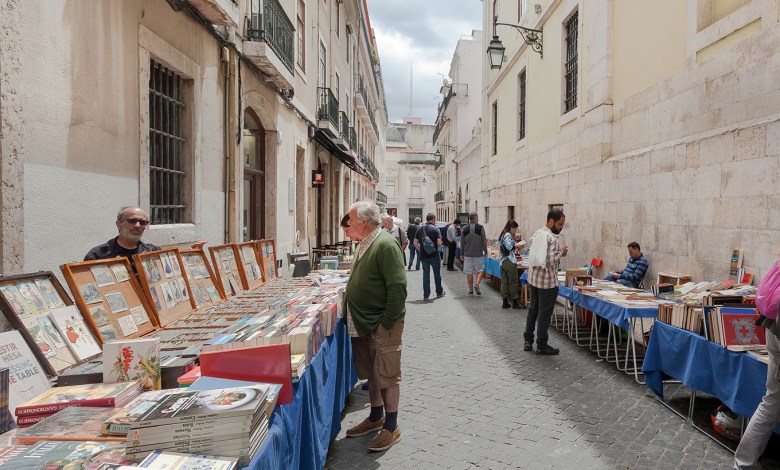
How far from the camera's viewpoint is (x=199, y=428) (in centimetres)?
156

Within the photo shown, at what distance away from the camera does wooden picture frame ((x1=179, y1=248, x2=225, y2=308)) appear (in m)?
3.82

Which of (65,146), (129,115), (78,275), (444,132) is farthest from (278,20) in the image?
(444,132)

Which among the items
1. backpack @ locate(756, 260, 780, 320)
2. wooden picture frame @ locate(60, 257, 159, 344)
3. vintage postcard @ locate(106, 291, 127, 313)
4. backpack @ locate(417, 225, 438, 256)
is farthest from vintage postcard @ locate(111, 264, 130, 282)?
backpack @ locate(417, 225, 438, 256)

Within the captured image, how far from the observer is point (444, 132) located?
39.3 metres

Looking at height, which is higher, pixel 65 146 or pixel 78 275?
pixel 65 146

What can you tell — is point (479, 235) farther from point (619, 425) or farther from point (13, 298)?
point (13, 298)

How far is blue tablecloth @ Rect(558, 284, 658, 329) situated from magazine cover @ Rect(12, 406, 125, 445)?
16.1ft

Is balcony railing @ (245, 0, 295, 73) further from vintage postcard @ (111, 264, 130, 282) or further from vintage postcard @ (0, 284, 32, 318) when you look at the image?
vintage postcard @ (0, 284, 32, 318)

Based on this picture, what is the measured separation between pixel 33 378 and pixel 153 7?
3910 millimetres

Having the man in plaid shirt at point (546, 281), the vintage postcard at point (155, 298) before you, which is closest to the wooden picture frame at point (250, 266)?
the vintage postcard at point (155, 298)

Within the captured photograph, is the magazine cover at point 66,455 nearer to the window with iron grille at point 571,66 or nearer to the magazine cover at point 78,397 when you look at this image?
the magazine cover at point 78,397

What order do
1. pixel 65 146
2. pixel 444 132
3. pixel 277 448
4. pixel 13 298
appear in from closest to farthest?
1. pixel 277 448
2. pixel 13 298
3. pixel 65 146
4. pixel 444 132

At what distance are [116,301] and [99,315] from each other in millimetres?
179

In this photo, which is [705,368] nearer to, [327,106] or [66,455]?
[66,455]
